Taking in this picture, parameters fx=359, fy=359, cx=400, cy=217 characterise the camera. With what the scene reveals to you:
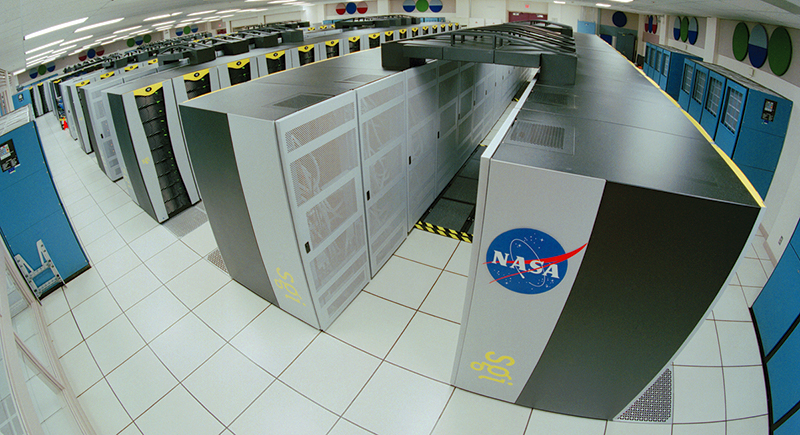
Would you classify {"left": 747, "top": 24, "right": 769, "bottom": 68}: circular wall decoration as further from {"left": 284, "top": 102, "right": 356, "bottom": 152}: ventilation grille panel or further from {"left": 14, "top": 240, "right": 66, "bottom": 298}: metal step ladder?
{"left": 14, "top": 240, "right": 66, "bottom": 298}: metal step ladder

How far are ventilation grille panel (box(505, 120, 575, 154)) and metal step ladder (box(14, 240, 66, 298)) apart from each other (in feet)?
16.9

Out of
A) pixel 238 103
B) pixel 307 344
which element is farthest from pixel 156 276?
pixel 238 103

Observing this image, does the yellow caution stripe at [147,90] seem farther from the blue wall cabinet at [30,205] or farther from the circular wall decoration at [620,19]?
the circular wall decoration at [620,19]

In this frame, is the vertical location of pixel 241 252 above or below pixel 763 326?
above

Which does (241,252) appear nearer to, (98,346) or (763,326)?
(98,346)

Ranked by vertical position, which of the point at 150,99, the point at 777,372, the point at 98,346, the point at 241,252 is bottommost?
the point at 98,346

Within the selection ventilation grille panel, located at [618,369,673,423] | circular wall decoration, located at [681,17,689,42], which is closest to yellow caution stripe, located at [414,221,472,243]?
ventilation grille panel, located at [618,369,673,423]

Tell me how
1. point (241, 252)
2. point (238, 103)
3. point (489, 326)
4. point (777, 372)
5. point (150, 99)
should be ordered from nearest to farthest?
1. point (489, 326)
2. point (777, 372)
3. point (238, 103)
4. point (241, 252)
5. point (150, 99)

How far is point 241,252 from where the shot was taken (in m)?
3.80

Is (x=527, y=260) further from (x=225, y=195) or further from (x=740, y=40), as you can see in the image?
(x=740, y=40)

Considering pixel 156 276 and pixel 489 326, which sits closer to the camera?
pixel 489 326

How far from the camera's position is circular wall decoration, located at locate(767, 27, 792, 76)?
13.0 ft

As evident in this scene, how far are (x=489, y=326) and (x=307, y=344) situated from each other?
1.83 metres

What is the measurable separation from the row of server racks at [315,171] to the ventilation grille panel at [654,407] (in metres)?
2.67
